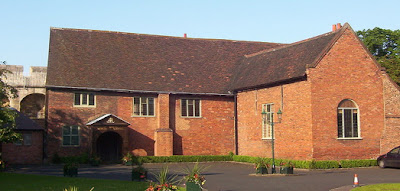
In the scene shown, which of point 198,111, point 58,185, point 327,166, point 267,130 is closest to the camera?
point 58,185

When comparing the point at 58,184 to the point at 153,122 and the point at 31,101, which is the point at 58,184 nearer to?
the point at 153,122

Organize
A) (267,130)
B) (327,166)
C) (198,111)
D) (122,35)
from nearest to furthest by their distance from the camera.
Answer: (327,166) → (267,130) → (198,111) → (122,35)

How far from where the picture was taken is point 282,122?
3612 cm

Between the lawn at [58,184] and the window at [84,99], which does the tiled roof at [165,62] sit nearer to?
the window at [84,99]

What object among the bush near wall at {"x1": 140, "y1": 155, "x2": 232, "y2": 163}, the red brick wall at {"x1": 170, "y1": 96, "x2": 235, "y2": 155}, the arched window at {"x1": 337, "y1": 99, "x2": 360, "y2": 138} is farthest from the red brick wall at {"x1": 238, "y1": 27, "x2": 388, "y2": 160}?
the red brick wall at {"x1": 170, "y1": 96, "x2": 235, "y2": 155}

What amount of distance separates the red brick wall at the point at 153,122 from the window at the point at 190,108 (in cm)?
42

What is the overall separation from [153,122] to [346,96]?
614 inches

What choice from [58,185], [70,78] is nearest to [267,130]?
[70,78]

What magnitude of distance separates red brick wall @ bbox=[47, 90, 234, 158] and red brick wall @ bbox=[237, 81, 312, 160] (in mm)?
1898

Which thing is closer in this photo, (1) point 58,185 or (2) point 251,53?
(1) point 58,185

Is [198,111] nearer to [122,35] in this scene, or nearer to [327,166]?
[122,35]

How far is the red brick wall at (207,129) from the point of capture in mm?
42062

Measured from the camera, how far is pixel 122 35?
4578 cm

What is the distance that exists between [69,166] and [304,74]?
635 inches
